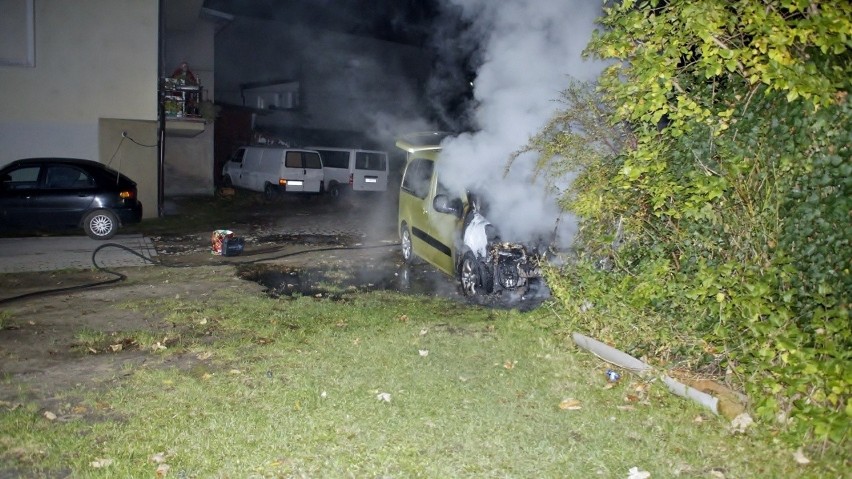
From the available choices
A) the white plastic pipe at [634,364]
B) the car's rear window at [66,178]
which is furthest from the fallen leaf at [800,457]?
the car's rear window at [66,178]

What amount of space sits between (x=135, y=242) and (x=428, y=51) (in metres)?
22.2

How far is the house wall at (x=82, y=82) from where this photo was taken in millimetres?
14758

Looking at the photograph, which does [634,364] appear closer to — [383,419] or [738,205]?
[738,205]

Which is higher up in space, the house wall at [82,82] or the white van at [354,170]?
the house wall at [82,82]

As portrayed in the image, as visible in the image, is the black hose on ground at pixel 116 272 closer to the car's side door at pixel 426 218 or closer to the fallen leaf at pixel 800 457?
the car's side door at pixel 426 218

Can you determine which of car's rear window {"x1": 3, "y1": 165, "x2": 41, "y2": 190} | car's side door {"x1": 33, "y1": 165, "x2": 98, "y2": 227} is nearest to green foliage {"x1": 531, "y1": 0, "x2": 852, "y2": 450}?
car's side door {"x1": 33, "y1": 165, "x2": 98, "y2": 227}

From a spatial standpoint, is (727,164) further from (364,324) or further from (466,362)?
(364,324)

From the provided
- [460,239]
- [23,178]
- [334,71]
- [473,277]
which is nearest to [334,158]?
[334,71]

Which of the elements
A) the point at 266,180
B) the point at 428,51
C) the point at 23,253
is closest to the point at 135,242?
the point at 23,253

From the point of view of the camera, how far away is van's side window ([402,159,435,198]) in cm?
1016

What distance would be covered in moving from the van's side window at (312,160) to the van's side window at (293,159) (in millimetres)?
168

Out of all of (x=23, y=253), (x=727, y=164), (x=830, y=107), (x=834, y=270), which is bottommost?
(x=23, y=253)

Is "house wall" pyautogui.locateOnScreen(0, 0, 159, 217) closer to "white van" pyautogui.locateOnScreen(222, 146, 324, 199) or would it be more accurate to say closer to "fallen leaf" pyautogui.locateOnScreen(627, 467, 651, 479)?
"white van" pyautogui.locateOnScreen(222, 146, 324, 199)

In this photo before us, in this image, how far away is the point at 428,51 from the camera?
32656 millimetres
